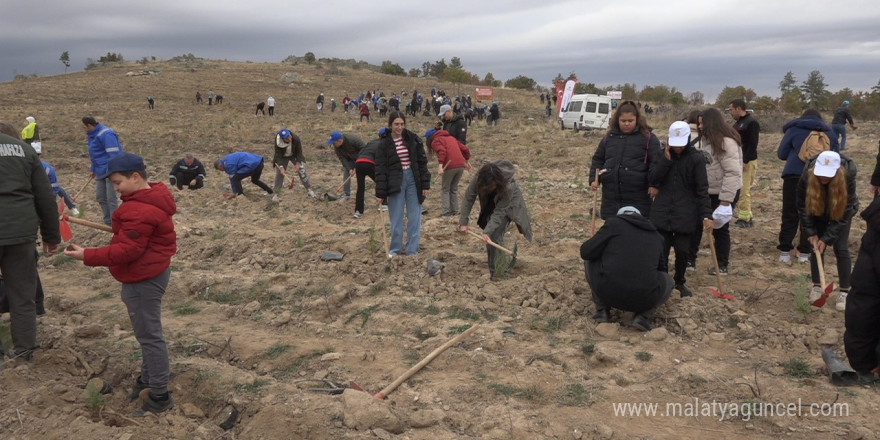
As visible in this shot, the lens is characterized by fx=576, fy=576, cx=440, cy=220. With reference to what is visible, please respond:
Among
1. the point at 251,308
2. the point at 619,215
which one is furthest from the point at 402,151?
the point at 619,215

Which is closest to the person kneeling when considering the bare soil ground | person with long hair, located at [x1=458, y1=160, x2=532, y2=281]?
the bare soil ground

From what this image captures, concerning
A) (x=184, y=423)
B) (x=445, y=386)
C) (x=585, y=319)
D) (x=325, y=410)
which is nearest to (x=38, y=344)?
(x=184, y=423)

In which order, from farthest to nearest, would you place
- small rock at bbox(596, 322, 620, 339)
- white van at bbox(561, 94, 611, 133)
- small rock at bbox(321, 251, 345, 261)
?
white van at bbox(561, 94, 611, 133), small rock at bbox(321, 251, 345, 261), small rock at bbox(596, 322, 620, 339)

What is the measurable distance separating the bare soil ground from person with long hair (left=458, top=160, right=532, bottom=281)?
56 centimetres

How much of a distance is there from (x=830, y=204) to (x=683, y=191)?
1.08 meters

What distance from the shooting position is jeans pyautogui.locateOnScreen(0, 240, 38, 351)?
3982mm

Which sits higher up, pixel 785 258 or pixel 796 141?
pixel 796 141

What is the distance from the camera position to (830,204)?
4.54 m

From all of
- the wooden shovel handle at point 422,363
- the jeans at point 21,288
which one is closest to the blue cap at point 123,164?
the jeans at point 21,288

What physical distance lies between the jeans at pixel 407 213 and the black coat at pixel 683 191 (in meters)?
2.52

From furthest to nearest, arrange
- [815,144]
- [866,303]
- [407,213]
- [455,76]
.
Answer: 1. [455,76]
2. [407,213]
3. [815,144]
4. [866,303]

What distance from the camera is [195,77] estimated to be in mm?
42625

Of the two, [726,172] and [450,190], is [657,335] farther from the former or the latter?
[450,190]

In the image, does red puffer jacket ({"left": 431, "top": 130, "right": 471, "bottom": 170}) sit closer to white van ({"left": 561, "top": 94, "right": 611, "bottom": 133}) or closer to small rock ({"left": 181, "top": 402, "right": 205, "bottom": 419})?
small rock ({"left": 181, "top": 402, "right": 205, "bottom": 419})
